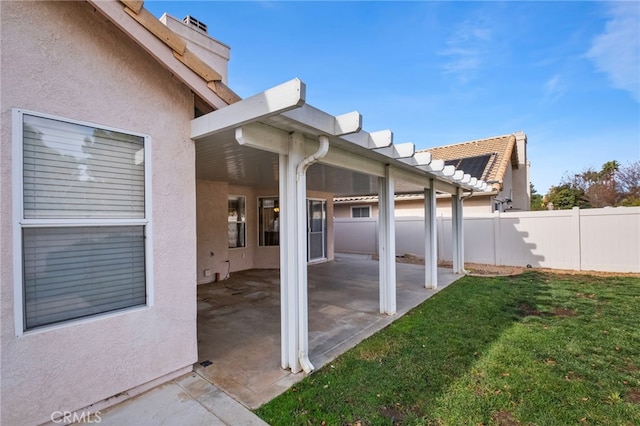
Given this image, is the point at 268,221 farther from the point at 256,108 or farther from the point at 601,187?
the point at 601,187

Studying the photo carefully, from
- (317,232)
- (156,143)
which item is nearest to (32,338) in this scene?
(156,143)

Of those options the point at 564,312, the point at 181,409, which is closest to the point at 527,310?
the point at 564,312

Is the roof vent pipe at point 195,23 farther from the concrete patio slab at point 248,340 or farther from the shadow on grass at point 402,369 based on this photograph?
the shadow on grass at point 402,369

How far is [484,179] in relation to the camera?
1398cm

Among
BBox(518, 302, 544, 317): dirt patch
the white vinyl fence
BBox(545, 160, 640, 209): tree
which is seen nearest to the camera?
BBox(518, 302, 544, 317): dirt patch

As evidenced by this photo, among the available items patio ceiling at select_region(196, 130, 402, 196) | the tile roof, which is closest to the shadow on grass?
patio ceiling at select_region(196, 130, 402, 196)

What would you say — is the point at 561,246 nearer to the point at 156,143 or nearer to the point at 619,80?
the point at 619,80

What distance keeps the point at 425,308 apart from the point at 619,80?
12.3 m

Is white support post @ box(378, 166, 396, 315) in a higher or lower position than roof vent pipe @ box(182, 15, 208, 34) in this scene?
lower

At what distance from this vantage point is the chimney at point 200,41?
6367mm

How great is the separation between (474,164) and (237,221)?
1294 centimetres

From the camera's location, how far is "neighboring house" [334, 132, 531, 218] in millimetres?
13859

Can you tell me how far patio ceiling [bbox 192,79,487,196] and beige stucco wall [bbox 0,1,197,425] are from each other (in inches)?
Answer: 22.9

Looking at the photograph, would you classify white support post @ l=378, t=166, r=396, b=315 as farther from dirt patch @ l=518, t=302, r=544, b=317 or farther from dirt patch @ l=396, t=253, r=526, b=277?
dirt patch @ l=396, t=253, r=526, b=277
